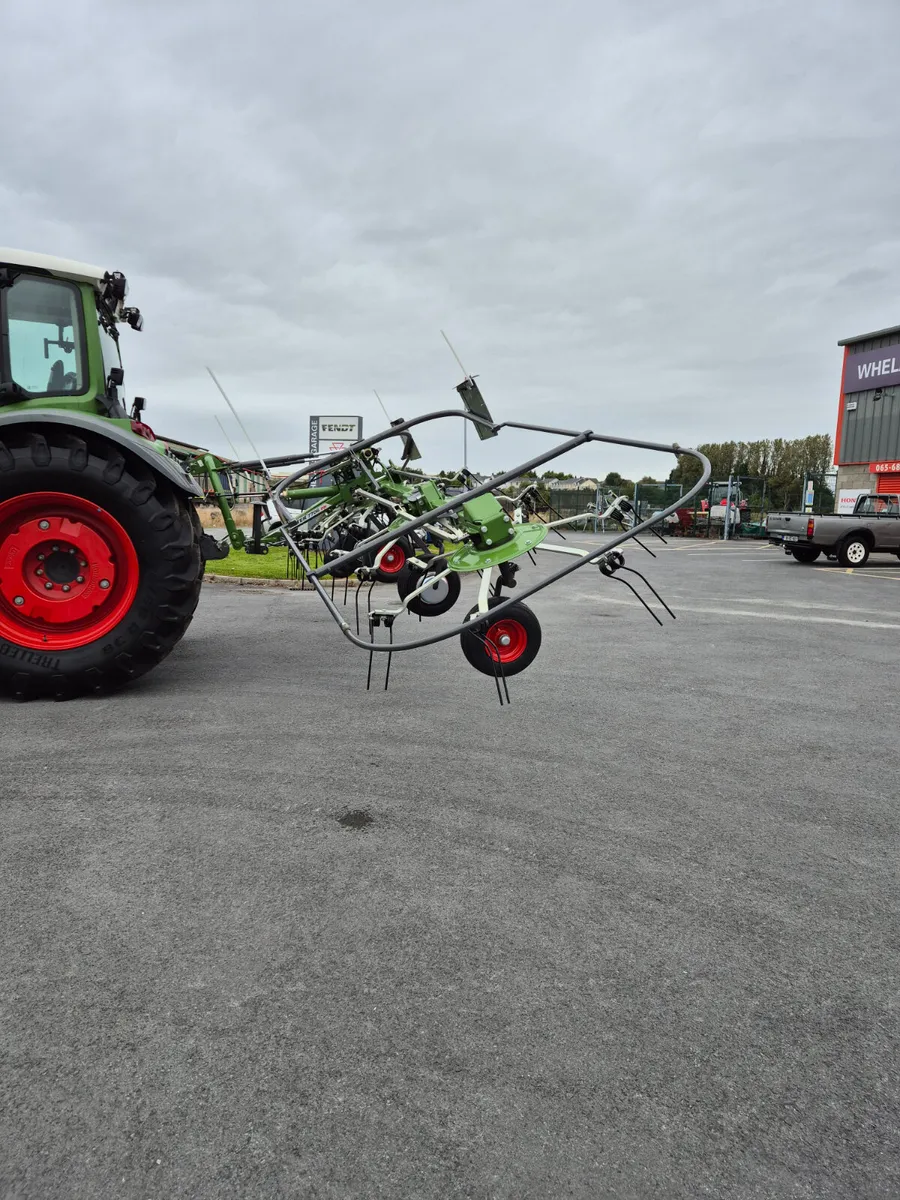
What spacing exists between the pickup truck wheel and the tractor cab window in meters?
16.2

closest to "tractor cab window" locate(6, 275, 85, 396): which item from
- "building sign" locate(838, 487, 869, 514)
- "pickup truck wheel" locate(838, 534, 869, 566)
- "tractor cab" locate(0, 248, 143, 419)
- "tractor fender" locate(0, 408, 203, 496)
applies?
"tractor cab" locate(0, 248, 143, 419)

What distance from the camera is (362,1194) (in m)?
1.44

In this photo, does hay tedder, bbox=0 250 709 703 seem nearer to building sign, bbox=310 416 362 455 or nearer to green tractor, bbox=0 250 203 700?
green tractor, bbox=0 250 203 700

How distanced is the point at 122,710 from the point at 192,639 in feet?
7.35

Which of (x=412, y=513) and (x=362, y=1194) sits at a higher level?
(x=412, y=513)

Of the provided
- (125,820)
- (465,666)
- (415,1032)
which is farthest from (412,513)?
(415,1032)

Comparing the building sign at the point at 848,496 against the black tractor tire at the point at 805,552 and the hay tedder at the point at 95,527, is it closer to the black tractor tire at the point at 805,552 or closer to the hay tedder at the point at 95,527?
the black tractor tire at the point at 805,552

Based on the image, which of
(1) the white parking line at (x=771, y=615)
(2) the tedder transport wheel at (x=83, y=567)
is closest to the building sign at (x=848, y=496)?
(1) the white parking line at (x=771, y=615)

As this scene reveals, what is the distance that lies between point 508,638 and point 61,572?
276 cm

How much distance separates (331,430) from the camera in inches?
771

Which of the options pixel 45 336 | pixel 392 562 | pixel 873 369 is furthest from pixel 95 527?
pixel 873 369

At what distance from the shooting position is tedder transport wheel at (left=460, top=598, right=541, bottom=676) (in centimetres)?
432

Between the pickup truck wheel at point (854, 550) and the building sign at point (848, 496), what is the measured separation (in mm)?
15873

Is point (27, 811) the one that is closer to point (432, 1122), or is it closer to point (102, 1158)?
point (102, 1158)
